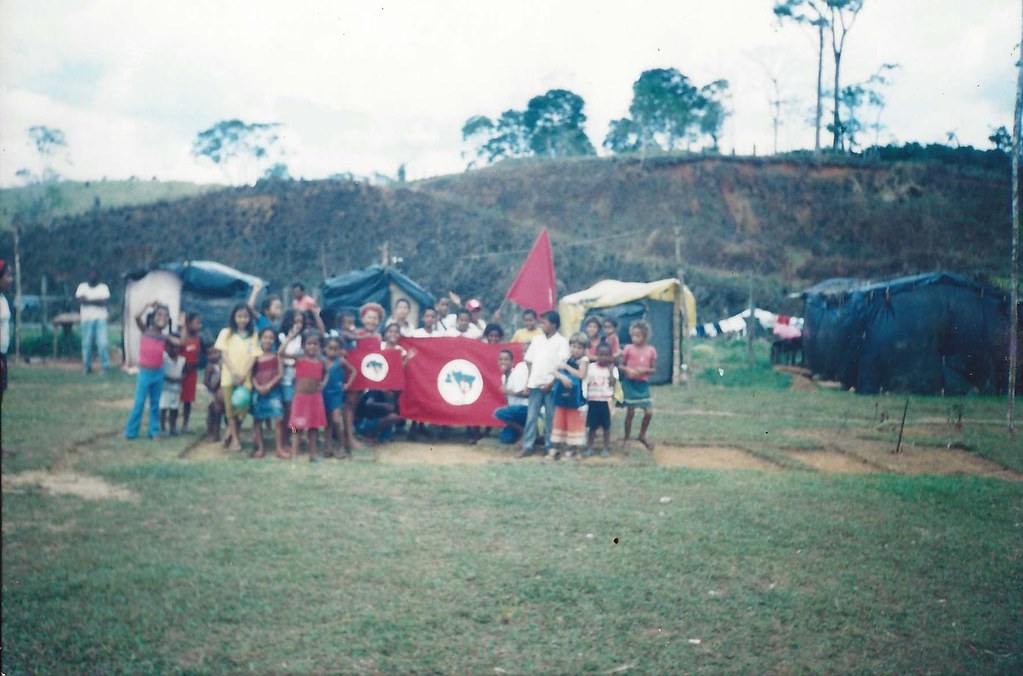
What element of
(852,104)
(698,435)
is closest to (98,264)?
(698,435)

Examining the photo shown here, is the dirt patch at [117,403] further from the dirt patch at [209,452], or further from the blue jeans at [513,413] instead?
the blue jeans at [513,413]

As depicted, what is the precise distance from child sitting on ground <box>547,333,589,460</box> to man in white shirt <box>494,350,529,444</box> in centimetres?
57

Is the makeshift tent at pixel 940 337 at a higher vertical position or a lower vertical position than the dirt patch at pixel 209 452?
higher

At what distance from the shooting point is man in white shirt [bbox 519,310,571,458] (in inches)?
344

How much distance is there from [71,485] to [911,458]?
8.67 m

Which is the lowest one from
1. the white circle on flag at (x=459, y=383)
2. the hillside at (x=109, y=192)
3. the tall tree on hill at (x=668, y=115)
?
the white circle on flag at (x=459, y=383)

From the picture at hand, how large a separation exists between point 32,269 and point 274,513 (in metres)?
28.2

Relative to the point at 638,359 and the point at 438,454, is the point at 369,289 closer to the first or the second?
the point at 438,454

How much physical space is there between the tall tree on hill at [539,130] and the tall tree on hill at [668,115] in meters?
3.22

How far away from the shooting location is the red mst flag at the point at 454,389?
9.52 m

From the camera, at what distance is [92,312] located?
14.3m

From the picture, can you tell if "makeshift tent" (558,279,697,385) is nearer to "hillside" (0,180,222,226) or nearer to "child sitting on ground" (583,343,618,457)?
"child sitting on ground" (583,343,618,457)

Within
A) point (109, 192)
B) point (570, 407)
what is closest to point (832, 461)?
point (570, 407)

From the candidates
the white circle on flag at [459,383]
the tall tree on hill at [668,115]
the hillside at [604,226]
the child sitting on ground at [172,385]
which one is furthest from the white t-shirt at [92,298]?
the tall tree on hill at [668,115]
